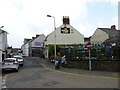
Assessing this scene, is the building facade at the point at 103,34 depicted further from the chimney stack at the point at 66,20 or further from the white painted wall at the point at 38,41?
the white painted wall at the point at 38,41

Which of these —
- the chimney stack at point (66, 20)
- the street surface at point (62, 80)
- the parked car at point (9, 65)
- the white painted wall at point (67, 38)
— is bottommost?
the street surface at point (62, 80)

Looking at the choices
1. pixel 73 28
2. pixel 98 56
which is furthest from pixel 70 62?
pixel 73 28

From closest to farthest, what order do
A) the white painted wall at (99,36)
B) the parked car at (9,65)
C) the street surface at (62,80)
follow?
1. the street surface at (62,80)
2. the parked car at (9,65)
3. the white painted wall at (99,36)

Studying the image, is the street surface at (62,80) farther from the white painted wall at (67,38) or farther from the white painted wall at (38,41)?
the white painted wall at (38,41)

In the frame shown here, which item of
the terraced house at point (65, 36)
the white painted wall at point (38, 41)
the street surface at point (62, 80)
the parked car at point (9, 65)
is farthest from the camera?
the white painted wall at point (38, 41)

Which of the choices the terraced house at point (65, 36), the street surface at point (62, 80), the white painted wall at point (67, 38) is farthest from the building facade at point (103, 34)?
the street surface at point (62, 80)

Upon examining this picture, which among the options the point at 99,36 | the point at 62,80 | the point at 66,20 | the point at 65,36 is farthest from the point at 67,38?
the point at 62,80

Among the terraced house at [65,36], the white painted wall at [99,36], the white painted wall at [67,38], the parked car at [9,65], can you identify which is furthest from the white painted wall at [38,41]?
the parked car at [9,65]

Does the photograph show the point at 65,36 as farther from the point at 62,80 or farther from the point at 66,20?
the point at 62,80

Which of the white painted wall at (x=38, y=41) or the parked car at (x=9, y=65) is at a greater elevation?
the white painted wall at (x=38, y=41)

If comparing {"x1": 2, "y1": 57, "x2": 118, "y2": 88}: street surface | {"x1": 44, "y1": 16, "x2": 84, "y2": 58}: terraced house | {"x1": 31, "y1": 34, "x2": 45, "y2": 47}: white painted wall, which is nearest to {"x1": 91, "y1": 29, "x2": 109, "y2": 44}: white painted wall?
{"x1": 44, "y1": 16, "x2": 84, "y2": 58}: terraced house

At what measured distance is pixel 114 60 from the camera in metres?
13.6

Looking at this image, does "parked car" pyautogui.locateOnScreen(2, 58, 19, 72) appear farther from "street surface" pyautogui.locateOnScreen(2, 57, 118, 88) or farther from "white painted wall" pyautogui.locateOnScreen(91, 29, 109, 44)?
"white painted wall" pyautogui.locateOnScreen(91, 29, 109, 44)

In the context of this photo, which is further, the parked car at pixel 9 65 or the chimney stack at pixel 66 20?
the chimney stack at pixel 66 20
